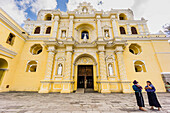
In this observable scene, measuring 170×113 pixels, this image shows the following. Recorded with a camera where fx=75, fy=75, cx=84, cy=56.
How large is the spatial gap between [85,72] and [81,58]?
2128 mm

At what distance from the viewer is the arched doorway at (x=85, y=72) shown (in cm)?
1035

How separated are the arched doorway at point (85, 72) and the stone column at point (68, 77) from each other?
1224mm

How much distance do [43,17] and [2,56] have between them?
10238mm

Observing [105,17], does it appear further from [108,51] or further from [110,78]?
[110,78]

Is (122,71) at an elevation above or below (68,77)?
above

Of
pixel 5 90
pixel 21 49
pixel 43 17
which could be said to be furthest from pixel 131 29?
pixel 5 90

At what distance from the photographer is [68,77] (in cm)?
905

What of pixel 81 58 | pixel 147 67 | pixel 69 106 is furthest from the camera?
pixel 81 58

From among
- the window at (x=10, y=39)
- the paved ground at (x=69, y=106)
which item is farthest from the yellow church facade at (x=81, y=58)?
the paved ground at (x=69, y=106)

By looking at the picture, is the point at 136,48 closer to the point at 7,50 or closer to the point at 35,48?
the point at 35,48

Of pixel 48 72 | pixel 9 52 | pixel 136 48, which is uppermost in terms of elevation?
pixel 136 48

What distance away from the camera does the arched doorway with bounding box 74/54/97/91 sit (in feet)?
34.0

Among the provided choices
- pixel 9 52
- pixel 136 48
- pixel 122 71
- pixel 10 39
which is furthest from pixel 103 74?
pixel 10 39

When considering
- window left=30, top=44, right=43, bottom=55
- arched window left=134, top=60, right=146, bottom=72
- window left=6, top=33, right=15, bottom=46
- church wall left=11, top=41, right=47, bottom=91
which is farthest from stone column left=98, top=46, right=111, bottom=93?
window left=6, top=33, right=15, bottom=46
